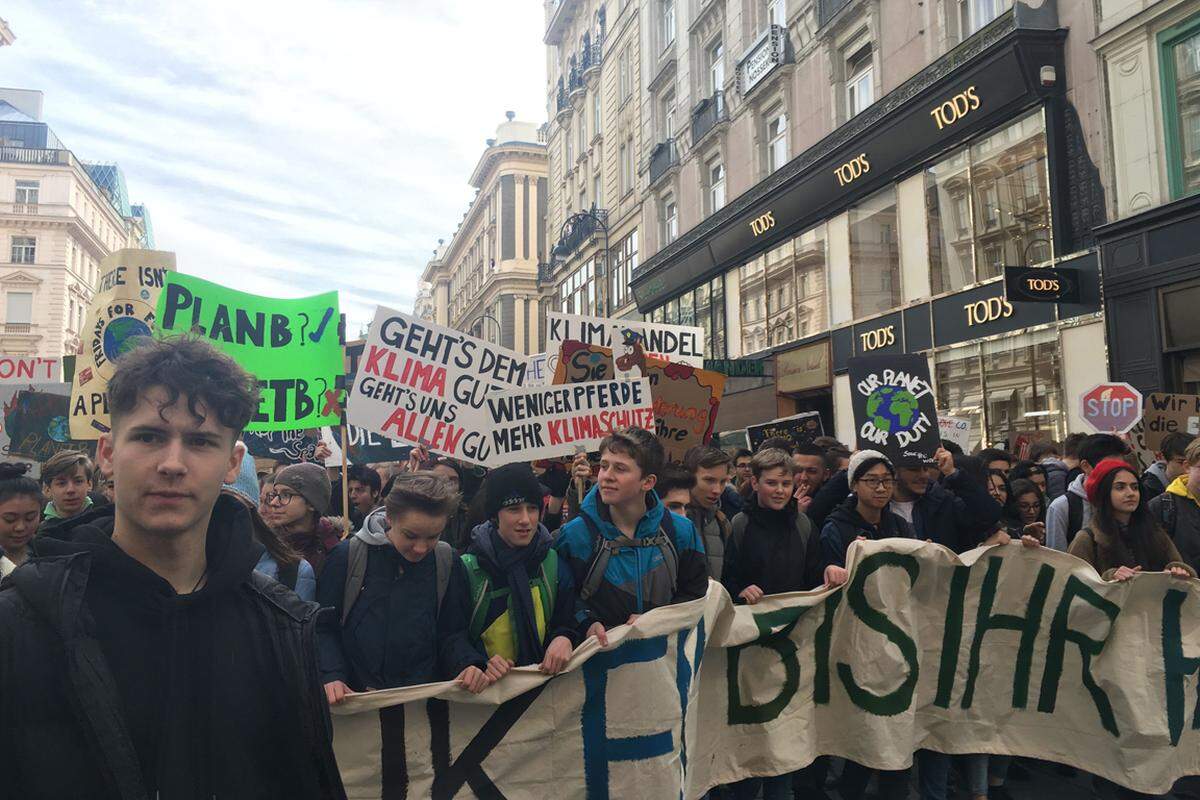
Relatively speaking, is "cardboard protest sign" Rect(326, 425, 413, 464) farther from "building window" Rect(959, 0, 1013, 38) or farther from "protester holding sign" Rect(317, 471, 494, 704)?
"building window" Rect(959, 0, 1013, 38)

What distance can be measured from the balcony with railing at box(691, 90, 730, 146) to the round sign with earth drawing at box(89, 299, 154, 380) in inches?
687

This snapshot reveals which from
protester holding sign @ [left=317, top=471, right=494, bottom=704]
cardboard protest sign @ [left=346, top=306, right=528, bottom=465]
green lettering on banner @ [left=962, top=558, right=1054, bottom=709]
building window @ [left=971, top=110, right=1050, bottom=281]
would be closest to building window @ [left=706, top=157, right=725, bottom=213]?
building window @ [left=971, top=110, right=1050, bottom=281]

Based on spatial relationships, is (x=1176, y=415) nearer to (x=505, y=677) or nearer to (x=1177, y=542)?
(x=1177, y=542)

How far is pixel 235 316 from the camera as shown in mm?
6070

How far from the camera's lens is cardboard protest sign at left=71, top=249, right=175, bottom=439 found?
20.3ft

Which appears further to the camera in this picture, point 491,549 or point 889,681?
point 889,681

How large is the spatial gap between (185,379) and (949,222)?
14.6 meters

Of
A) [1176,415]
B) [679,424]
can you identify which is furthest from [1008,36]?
[679,424]

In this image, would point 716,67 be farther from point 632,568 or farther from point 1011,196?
point 632,568

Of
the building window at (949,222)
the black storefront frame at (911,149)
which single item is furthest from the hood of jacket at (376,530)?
the building window at (949,222)

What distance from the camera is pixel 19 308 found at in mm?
Answer: 57875

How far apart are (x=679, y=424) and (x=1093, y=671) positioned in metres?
3.20

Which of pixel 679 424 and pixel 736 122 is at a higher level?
pixel 736 122

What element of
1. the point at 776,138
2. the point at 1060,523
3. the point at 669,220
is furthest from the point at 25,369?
the point at 669,220
